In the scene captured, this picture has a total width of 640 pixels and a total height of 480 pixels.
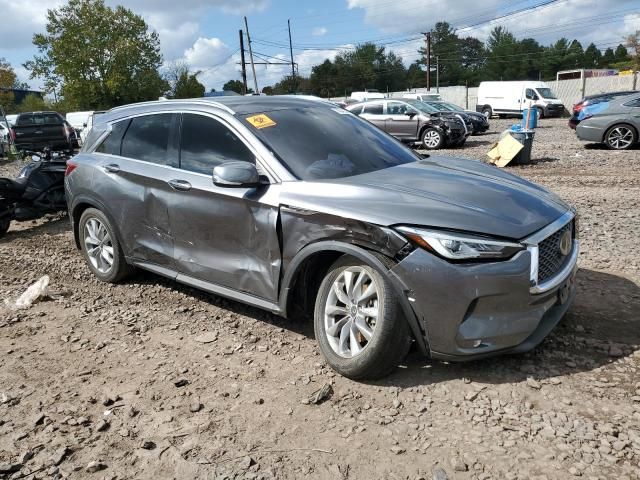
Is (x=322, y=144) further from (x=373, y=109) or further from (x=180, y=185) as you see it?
(x=373, y=109)

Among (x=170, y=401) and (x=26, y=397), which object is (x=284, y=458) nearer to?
(x=170, y=401)

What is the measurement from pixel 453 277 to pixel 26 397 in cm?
279

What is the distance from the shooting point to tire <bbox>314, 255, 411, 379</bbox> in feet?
9.84

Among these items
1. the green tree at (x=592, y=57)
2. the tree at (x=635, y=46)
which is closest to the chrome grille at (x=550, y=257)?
the tree at (x=635, y=46)

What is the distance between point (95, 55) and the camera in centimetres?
4225

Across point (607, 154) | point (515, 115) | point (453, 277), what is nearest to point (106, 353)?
point (453, 277)

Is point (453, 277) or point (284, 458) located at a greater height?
point (453, 277)

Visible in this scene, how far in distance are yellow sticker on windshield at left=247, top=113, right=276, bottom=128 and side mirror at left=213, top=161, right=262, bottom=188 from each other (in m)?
0.49

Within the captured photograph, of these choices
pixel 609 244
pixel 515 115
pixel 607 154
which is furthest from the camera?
pixel 515 115

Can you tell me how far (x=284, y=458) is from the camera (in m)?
2.66

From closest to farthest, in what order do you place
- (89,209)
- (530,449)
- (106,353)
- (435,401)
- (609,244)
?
1. (530,449)
2. (435,401)
3. (106,353)
4. (89,209)
5. (609,244)

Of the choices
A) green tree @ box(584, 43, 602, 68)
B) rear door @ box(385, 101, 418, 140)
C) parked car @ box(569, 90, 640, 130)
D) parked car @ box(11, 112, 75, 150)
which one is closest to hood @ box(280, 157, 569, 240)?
rear door @ box(385, 101, 418, 140)

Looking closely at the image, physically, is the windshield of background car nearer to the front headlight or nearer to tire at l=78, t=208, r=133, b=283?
the front headlight

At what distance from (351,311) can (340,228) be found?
519 millimetres
